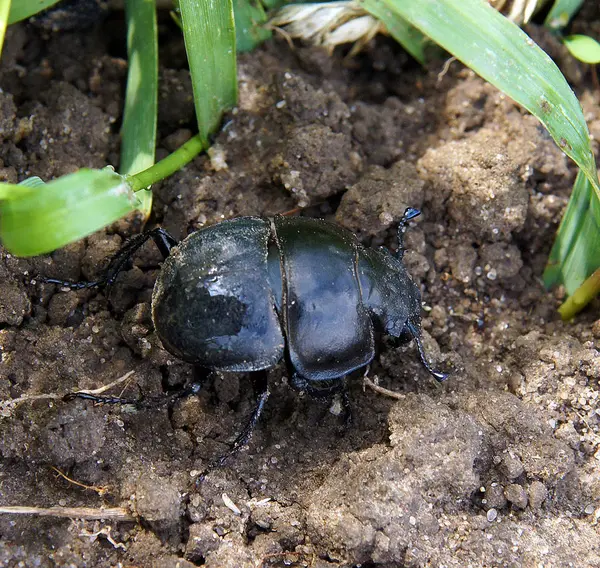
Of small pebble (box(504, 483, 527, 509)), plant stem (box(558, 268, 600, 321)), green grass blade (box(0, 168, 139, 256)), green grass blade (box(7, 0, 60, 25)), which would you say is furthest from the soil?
green grass blade (box(0, 168, 139, 256))

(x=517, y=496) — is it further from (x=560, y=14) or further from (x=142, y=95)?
(x=560, y=14)

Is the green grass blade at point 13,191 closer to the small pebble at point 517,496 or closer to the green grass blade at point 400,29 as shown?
the green grass blade at point 400,29

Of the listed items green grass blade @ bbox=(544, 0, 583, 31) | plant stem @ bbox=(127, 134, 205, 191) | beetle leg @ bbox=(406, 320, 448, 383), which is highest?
green grass blade @ bbox=(544, 0, 583, 31)

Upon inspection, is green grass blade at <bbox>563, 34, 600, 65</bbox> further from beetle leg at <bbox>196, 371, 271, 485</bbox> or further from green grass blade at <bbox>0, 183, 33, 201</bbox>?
green grass blade at <bbox>0, 183, 33, 201</bbox>

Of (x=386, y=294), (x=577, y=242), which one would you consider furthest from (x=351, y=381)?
(x=577, y=242)

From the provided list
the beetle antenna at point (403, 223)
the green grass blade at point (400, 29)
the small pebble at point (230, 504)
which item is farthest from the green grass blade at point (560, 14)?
the small pebble at point (230, 504)

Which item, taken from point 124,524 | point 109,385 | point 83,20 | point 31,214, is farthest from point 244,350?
point 83,20

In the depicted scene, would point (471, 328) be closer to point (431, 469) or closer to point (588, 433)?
point (588, 433)
